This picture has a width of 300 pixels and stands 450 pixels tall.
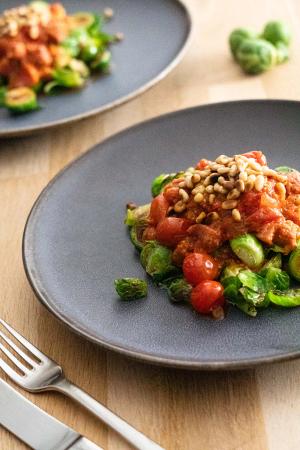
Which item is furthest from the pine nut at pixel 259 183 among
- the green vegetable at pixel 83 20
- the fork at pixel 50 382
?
the green vegetable at pixel 83 20

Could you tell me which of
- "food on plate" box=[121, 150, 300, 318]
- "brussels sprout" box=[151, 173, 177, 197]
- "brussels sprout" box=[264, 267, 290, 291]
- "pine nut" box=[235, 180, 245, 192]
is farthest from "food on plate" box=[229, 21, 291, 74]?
"brussels sprout" box=[264, 267, 290, 291]

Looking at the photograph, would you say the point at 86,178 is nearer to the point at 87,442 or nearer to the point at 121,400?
the point at 121,400

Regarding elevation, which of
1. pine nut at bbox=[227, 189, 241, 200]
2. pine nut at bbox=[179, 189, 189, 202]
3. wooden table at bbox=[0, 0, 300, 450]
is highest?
pine nut at bbox=[227, 189, 241, 200]

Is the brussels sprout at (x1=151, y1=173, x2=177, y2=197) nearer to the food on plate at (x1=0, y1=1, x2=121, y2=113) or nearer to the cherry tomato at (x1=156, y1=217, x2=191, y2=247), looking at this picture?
the cherry tomato at (x1=156, y1=217, x2=191, y2=247)

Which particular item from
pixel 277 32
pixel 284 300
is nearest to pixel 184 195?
pixel 284 300

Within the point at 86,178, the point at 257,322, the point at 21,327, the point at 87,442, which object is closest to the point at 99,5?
the point at 86,178

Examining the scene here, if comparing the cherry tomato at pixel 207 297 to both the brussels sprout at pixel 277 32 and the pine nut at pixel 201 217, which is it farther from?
the brussels sprout at pixel 277 32

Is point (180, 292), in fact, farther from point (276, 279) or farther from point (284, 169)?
point (284, 169)

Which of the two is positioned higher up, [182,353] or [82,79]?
[82,79]
